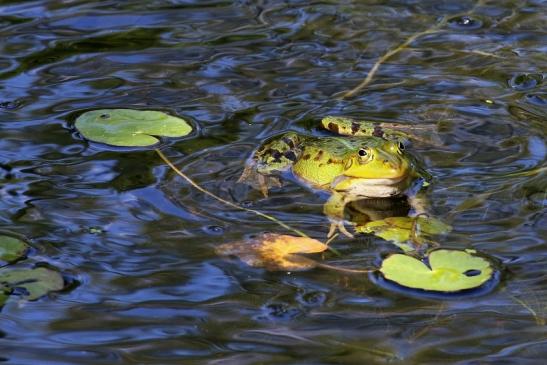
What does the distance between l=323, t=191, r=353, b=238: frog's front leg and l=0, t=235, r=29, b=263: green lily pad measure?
123 centimetres

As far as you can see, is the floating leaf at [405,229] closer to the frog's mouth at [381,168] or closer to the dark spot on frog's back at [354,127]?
the frog's mouth at [381,168]

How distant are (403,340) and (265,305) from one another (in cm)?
53

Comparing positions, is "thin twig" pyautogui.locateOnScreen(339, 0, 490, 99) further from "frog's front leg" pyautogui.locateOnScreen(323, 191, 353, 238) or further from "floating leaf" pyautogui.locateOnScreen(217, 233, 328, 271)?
"floating leaf" pyautogui.locateOnScreen(217, 233, 328, 271)

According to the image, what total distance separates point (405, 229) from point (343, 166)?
0.55m

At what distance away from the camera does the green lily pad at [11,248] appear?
3703 millimetres

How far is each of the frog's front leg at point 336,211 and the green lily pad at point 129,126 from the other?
3.14 ft

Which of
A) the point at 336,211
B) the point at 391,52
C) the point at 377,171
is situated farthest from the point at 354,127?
the point at 391,52

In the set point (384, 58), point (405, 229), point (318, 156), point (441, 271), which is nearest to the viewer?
point (441, 271)

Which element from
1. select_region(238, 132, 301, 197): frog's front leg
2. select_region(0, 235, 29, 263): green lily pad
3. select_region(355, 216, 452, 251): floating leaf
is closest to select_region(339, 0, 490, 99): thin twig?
select_region(238, 132, 301, 197): frog's front leg

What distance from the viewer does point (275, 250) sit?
380cm

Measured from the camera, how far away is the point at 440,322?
130 inches

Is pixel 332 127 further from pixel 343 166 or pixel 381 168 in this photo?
pixel 381 168

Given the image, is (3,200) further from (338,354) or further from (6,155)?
(338,354)

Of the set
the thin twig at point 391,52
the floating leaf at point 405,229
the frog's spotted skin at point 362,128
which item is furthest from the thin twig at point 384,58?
the floating leaf at point 405,229
